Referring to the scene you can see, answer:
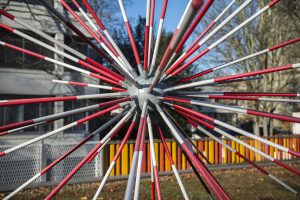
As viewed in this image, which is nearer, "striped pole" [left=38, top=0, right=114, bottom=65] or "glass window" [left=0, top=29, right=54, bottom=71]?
"striped pole" [left=38, top=0, right=114, bottom=65]

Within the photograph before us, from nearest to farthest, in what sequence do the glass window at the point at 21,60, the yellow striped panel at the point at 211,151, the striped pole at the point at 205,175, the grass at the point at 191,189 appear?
the striped pole at the point at 205,175 → the grass at the point at 191,189 → the yellow striped panel at the point at 211,151 → the glass window at the point at 21,60

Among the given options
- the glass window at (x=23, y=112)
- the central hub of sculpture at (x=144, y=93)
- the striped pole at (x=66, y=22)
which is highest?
the striped pole at (x=66, y=22)

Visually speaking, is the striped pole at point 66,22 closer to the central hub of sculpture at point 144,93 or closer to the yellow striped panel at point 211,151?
the central hub of sculpture at point 144,93

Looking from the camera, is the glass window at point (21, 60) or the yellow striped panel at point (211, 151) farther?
the glass window at point (21, 60)

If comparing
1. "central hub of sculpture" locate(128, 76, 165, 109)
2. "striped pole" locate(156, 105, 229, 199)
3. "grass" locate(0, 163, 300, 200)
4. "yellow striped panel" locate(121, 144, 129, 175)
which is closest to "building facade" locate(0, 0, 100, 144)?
"yellow striped panel" locate(121, 144, 129, 175)

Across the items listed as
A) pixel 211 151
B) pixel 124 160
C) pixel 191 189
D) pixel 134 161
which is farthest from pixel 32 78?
pixel 134 161

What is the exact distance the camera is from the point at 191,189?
9.84m

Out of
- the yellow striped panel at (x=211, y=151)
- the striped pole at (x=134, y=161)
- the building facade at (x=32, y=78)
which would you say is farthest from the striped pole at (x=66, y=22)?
the building facade at (x=32, y=78)

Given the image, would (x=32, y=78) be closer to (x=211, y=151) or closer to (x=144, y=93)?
(x=211, y=151)

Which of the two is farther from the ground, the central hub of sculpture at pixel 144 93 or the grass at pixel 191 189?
the central hub of sculpture at pixel 144 93

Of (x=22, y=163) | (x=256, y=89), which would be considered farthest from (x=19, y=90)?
(x=256, y=89)

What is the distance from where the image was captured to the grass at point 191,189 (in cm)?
905

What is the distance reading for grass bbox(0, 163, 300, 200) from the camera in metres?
9.05

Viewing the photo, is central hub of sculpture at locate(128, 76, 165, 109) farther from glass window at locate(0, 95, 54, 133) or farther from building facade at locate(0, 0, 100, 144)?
glass window at locate(0, 95, 54, 133)
